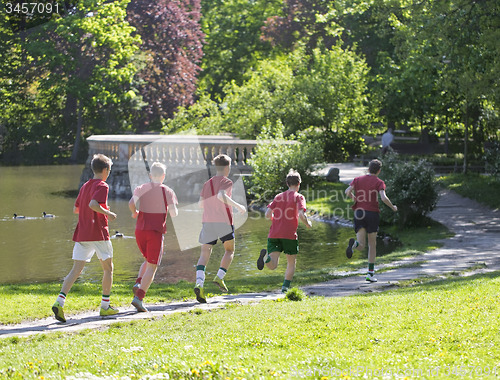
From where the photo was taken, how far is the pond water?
14273mm

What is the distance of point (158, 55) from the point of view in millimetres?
47094

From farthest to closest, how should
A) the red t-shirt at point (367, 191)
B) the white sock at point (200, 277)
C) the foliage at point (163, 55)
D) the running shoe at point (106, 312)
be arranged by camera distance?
1. the foliage at point (163, 55)
2. the red t-shirt at point (367, 191)
3. the white sock at point (200, 277)
4. the running shoe at point (106, 312)

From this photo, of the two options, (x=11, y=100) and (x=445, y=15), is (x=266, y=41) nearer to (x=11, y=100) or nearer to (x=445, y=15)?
(x=11, y=100)

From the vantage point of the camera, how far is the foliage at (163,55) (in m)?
46.8

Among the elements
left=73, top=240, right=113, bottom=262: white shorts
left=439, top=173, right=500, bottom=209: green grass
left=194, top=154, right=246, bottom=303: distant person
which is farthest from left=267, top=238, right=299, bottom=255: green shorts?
left=439, top=173, right=500, bottom=209: green grass

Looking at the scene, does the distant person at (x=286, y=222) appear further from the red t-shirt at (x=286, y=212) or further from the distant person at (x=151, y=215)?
the distant person at (x=151, y=215)

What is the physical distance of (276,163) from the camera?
24.2m

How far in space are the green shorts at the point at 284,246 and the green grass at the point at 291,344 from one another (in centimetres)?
138

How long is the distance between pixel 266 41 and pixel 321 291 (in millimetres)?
41289

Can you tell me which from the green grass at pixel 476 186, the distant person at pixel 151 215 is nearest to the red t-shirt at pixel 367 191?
the distant person at pixel 151 215

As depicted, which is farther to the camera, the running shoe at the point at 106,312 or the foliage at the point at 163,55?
the foliage at the point at 163,55

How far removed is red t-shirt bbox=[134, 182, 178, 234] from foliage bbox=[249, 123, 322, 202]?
15.1 meters

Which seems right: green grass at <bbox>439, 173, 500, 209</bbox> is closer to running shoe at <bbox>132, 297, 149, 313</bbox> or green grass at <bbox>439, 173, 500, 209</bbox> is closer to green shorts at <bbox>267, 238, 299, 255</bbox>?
green shorts at <bbox>267, 238, 299, 255</bbox>

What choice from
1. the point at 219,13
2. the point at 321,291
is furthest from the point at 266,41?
the point at 321,291
